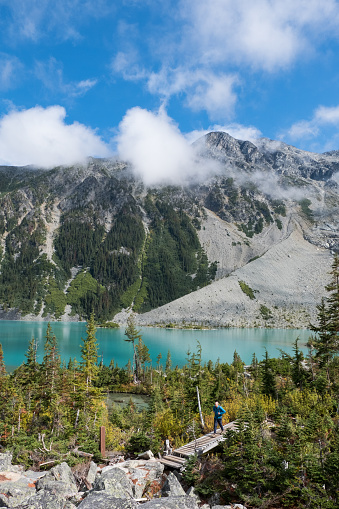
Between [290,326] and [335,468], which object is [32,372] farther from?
[290,326]


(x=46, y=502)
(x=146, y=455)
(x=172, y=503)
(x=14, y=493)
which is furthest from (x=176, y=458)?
(x=46, y=502)

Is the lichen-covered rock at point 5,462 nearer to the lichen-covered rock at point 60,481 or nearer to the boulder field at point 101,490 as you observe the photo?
the boulder field at point 101,490

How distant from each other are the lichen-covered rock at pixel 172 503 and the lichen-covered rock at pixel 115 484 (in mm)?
1873

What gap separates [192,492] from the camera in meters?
11.0

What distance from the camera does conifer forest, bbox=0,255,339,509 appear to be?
31.8 ft

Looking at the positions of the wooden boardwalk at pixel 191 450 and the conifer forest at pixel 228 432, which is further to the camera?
the wooden boardwalk at pixel 191 450

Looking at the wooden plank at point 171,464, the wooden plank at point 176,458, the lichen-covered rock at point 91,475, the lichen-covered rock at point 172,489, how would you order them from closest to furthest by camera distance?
the lichen-covered rock at point 172,489
the lichen-covered rock at point 91,475
the wooden plank at point 171,464
the wooden plank at point 176,458

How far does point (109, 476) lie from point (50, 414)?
1414 cm

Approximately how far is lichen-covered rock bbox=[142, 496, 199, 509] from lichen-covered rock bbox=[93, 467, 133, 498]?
187 cm

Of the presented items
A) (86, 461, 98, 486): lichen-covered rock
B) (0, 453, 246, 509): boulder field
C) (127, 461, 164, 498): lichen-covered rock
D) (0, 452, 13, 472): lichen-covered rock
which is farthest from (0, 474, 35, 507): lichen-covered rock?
(127, 461, 164, 498): lichen-covered rock

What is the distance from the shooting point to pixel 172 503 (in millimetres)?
8195

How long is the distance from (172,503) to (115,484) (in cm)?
253

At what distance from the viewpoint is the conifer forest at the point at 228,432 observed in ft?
31.8

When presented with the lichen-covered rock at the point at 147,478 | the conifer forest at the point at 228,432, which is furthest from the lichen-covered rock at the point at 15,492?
the conifer forest at the point at 228,432
